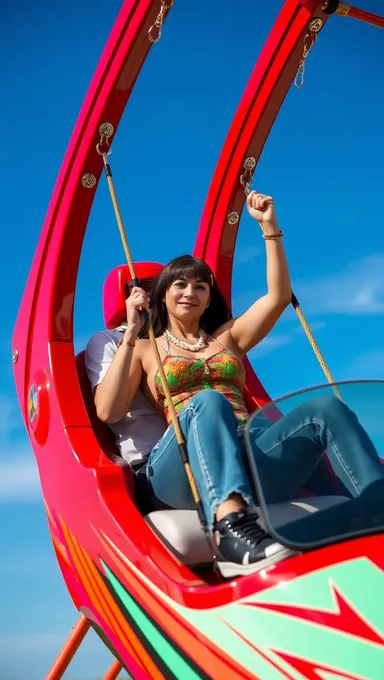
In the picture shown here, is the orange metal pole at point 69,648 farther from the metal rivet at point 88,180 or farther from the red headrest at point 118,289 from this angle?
the metal rivet at point 88,180

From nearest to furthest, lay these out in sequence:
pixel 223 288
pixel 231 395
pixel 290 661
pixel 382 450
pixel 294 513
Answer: pixel 290 661, pixel 294 513, pixel 382 450, pixel 231 395, pixel 223 288

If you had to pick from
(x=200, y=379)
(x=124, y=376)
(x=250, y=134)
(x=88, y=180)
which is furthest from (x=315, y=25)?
(x=124, y=376)

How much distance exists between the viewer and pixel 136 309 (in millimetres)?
2670

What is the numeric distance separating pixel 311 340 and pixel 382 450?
0.89 meters

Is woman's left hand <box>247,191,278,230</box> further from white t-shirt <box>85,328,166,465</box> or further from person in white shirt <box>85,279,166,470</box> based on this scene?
white t-shirt <box>85,328,166,465</box>

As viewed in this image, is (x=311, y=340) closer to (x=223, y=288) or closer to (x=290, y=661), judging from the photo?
(x=223, y=288)

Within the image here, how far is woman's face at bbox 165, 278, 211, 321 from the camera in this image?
115 inches

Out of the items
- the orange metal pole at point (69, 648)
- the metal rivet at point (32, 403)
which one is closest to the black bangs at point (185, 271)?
the metal rivet at point (32, 403)

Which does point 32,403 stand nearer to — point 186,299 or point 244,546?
point 186,299

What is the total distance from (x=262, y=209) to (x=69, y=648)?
2101mm

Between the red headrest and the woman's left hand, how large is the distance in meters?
0.74

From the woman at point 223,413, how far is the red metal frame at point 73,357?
16cm

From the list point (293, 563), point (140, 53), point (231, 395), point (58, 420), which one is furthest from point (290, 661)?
point (140, 53)

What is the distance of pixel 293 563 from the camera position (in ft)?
5.74
